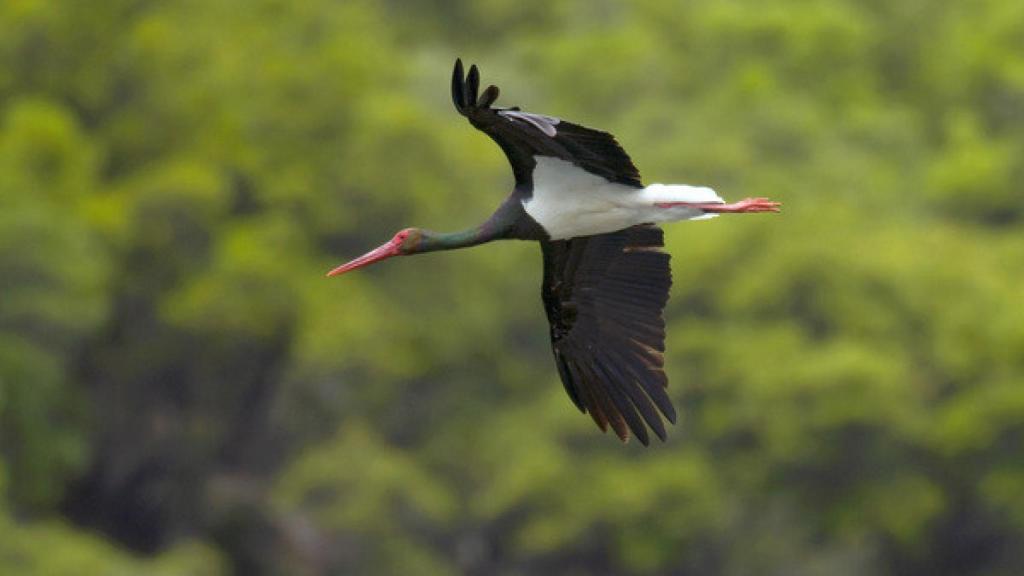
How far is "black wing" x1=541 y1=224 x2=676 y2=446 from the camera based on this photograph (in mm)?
15766

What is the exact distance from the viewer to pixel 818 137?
4922 centimetres

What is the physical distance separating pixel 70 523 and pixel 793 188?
1359 centimetres

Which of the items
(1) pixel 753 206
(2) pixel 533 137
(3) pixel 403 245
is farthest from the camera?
(3) pixel 403 245

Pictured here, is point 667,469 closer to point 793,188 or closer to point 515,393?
point 515,393

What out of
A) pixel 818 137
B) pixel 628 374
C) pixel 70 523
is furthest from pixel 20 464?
pixel 628 374

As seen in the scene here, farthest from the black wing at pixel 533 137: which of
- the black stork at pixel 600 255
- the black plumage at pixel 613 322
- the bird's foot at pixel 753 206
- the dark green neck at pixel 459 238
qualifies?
the black plumage at pixel 613 322

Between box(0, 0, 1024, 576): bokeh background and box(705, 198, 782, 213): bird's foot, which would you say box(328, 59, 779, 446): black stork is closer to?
box(705, 198, 782, 213): bird's foot

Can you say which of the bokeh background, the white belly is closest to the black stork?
the white belly

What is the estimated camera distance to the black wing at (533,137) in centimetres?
1348

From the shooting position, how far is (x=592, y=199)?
14.9m

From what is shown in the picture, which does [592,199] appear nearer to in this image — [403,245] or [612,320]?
[612,320]

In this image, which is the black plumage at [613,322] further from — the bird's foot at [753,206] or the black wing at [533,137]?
the black wing at [533,137]

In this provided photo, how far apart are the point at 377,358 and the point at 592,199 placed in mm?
23148

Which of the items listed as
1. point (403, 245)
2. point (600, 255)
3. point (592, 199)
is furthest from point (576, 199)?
point (403, 245)
